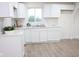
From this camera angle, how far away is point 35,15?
7941 millimetres

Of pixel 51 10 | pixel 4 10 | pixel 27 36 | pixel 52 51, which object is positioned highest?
pixel 51 10

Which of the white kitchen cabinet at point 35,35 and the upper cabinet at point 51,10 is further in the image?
the upper cabinet at point 51,10

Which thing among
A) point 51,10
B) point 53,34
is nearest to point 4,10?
point 53,34

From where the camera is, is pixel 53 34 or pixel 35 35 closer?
pixel 35 35

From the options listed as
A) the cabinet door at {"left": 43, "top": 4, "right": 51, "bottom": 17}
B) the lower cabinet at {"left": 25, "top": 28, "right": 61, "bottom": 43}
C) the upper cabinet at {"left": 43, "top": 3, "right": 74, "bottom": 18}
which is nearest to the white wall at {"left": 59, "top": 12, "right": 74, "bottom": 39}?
the upper cabinet at {"left": 43, "top": 3, "right": 74, "bottom": 18}

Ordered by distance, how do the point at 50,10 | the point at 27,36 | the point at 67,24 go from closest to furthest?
the point at 27,36 → the point at 50,10 → the point at 67,24

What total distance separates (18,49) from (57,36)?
12.0 ft

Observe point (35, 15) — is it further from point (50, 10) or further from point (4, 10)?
point (4, 10)

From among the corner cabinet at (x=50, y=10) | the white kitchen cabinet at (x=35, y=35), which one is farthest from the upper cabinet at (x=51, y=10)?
the white kitchen cabinet at (x=35, y=35)

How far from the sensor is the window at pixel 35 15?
7891 millimetres

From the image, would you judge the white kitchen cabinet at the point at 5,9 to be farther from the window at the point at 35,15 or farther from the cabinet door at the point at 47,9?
the window at the point at 35,15

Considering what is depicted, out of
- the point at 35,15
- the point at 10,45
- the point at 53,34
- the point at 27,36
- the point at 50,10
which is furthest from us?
the point at 35,15

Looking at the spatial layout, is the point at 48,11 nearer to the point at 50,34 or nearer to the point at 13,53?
the point at 50,34

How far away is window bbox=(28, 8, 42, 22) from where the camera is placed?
789 centimetres
